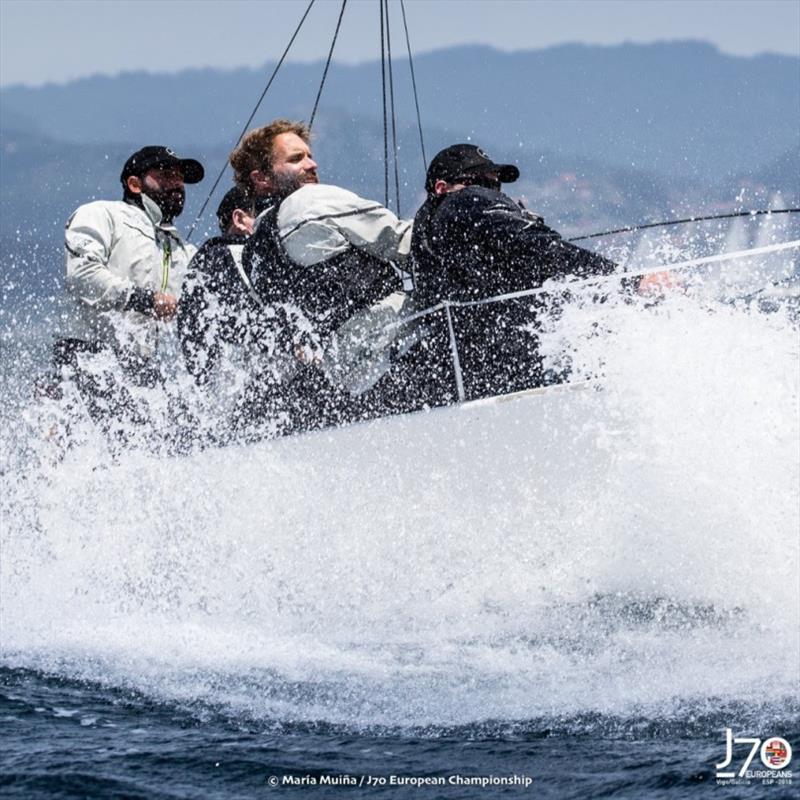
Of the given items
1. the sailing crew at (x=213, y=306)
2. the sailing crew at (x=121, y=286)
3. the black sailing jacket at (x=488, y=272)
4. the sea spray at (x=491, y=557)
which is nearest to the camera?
the sea spray at (x=491, y=557)

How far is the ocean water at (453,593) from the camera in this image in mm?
3885

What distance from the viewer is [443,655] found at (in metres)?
4.84

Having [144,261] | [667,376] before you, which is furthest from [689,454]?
[144,261]

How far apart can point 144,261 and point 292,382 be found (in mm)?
1246

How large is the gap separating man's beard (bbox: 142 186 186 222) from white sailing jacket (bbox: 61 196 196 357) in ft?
0.15

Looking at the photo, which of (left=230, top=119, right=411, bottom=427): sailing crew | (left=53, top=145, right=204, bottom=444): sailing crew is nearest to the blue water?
(left=230, top=119, right=411, bottom=427): sailing crew

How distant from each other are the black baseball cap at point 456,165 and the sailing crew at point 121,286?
1.38m

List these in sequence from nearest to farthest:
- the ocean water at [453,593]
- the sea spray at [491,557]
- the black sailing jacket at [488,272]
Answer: the ocean water at [453,593] < the sea spray at [491,557] < the black sailing jacket at [488,272]

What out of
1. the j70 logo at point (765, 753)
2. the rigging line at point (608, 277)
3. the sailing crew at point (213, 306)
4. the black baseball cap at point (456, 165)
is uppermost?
the black baseball cap at point (456, 165)

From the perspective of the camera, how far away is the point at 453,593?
17.9ft

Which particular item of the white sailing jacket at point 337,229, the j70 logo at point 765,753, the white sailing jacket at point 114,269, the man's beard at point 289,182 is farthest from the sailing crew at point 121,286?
the j70 logo at point 765,753

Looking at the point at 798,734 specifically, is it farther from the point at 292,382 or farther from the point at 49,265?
the point at 49,265

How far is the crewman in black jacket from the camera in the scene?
17.2ft

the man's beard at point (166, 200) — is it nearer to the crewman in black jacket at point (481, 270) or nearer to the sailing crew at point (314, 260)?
the sailing crew at point (314, 260)
